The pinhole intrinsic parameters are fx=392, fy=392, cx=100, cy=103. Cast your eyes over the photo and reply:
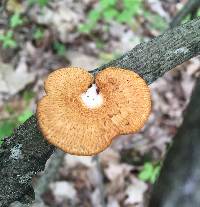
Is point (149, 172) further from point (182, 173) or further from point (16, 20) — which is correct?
point (16, 20)

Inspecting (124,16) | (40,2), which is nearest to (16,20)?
(40,2)

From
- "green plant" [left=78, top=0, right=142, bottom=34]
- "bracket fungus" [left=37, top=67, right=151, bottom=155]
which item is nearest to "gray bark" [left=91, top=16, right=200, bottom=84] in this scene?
"bracket fungus" [left=37, top=67, right=151, bottom=155]

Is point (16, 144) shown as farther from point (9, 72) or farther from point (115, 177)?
point (9, 72)

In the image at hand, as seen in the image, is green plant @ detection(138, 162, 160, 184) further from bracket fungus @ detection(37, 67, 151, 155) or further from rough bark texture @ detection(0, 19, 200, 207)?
bracket fungus @ detection(37, 67, 151, 155)

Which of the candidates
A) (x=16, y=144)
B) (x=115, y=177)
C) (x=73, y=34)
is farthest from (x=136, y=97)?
(x=73, y=34)

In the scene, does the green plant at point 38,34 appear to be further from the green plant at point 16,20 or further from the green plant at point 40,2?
the green plant at point 40,2

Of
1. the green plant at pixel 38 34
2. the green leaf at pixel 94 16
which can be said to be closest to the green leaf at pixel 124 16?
the green leaf at pixel 94 16
